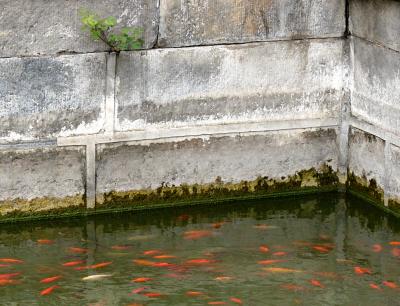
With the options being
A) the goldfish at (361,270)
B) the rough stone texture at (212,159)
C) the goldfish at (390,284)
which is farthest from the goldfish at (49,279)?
the goldfish at (390,284)

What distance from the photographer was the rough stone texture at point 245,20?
842 cm

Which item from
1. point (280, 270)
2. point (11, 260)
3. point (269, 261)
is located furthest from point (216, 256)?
point (11, 260)

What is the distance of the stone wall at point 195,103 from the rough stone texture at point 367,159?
0.04ft

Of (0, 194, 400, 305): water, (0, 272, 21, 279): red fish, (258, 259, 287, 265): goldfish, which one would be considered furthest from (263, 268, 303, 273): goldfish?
(0, 272, 21, 279): red fish

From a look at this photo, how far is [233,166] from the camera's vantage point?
29.0 ft

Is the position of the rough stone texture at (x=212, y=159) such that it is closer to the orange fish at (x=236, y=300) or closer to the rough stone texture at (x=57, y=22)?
the rough stone texture at (x=57, y=22)

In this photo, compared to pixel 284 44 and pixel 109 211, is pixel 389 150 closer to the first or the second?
pixel 284 44

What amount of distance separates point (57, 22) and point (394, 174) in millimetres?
2708

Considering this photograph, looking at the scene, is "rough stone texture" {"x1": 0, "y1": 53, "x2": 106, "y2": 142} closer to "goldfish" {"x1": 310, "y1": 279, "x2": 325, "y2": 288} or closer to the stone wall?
the stone wall

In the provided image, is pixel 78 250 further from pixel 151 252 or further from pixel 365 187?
pixel 365 187

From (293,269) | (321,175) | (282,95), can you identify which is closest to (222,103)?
(282,95)

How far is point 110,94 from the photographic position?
8367mm

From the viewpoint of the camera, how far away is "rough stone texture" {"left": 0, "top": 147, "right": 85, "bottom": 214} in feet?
26.9

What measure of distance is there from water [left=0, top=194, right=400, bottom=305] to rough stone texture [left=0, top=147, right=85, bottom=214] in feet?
0.55
